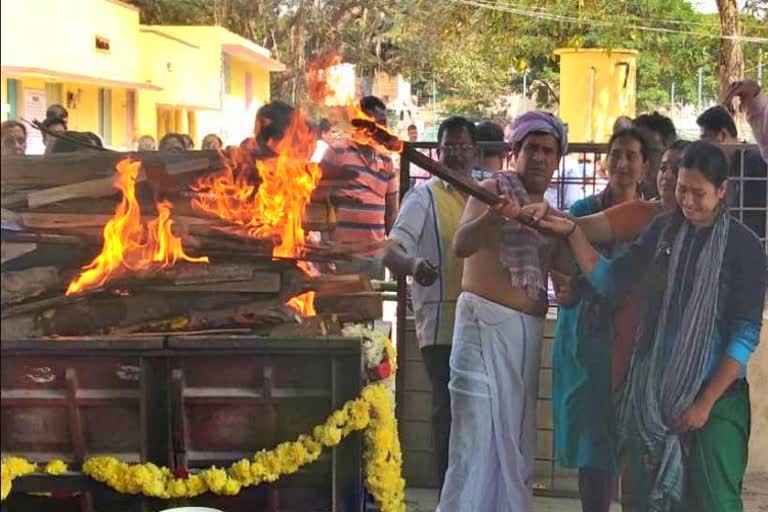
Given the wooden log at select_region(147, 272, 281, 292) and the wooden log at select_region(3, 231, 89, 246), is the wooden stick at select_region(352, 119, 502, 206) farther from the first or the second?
the wooden log at select_region(3, 231, 89, 246)

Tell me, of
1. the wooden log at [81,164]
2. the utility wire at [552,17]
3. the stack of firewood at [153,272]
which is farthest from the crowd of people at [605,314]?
the utility wire at [552,17]

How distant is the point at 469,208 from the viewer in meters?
3.88

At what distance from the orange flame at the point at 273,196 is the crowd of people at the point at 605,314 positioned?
11 centimetres

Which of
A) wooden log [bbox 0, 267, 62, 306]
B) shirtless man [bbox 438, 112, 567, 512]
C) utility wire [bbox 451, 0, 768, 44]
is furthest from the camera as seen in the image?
utility wire [bbox 451, 0, 768, 44]

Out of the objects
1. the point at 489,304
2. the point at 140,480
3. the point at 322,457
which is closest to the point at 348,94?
the point at 489,304

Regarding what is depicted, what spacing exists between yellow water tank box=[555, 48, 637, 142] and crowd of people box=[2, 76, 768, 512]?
226 cm

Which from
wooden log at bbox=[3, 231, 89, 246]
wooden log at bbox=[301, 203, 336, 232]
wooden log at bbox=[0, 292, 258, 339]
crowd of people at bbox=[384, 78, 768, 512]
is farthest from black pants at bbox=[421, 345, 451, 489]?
wooden log at bbox=[3, 231, 89, 246]

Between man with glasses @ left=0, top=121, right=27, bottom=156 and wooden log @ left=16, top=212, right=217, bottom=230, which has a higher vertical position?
man with glasses @ left=0, top=121, right=27, bottom=156

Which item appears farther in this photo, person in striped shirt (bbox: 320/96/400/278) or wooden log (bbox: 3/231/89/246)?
person in striped shirt (bbox: 320/96/400/278)

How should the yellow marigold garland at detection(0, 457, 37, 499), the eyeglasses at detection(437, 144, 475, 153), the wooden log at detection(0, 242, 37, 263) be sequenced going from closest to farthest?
the wooden log at detection(0, 242, 37, 263) → the yellow marigold garland at detection(0, 457, 37, 499) → the eyeglasses at detection(437, 144, 475, 153)

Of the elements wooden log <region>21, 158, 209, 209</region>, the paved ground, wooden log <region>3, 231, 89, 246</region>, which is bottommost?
the paved ground

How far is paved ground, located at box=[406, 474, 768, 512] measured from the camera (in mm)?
4957

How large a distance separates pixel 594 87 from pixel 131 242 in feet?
13.5

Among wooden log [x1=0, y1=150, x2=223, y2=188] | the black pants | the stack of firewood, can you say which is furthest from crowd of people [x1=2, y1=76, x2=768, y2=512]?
the black pants
